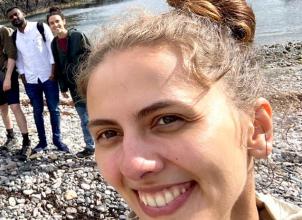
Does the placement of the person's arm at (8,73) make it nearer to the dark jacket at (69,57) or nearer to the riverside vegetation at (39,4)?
the dark jacket at (69,57)

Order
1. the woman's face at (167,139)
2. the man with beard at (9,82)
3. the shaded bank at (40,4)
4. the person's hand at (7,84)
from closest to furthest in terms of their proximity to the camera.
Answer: the woman's face at (167,139)
the man with beard at (9,82)
the person's hand at (7,84)
the shaded bank at (40,4)

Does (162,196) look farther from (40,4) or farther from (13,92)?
(40,4)

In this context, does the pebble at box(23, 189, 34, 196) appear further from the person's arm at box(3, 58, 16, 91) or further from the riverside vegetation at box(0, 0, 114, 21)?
the riverside vegetation at box(0, 0, 114, 21)

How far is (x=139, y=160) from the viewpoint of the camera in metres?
1.49

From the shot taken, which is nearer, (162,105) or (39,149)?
(162,105)

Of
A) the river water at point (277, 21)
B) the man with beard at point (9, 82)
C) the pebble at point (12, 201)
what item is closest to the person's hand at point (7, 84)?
the man with beard at point (9, 82)

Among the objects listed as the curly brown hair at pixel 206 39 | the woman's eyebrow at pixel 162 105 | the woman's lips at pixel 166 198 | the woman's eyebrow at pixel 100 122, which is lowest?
the woman's lips at pixel 166 198

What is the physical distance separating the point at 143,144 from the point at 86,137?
574 cm

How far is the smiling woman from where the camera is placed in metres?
1.47

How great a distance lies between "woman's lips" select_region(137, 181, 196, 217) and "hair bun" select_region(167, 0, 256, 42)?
0.81 meters

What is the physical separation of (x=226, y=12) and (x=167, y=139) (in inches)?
29.7

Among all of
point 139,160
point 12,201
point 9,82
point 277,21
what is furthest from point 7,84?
point 277,21

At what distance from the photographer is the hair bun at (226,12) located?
1866 millimetres

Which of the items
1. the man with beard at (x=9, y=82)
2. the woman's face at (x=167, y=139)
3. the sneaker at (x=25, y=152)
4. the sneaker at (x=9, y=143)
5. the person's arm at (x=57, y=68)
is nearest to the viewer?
the woman's face at (x=167, y=139)
